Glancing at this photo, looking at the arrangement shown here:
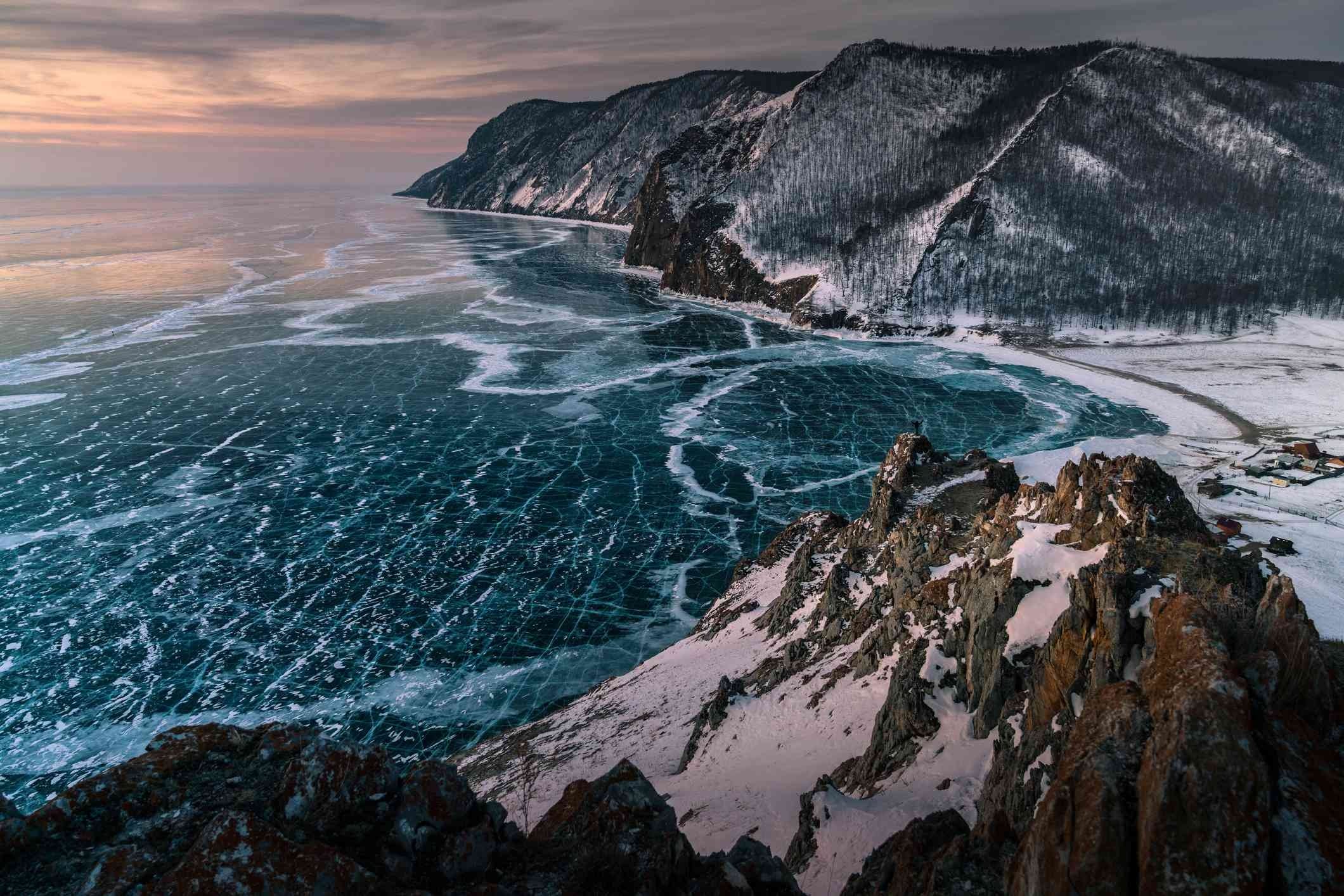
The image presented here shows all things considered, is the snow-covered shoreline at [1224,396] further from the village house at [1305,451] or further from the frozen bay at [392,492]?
the frozen bay at [392,492]

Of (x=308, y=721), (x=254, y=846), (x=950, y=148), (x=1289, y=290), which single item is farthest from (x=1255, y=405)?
(x=950, y=148)

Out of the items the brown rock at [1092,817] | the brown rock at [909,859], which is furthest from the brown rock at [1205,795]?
the brown rock at [909,859]

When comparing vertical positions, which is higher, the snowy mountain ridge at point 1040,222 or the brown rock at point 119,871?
the snowy mountain ridge at point 1040,222

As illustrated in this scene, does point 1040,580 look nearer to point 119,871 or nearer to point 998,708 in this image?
point 998,708

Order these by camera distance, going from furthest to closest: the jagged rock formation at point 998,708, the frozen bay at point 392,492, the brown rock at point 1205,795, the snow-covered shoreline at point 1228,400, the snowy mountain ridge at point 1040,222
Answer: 1. the snowy mountain ridge at point 1040,222
2. the snow-covered shoreline at point 1228,400
3. the frozen bay at point 392,492
4. the jagged rock formation at point 998,708
5. the brown rock at point 1205,795

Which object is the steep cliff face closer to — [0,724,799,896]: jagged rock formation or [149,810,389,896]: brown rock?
[0,724,799,896]: jagged rock formation

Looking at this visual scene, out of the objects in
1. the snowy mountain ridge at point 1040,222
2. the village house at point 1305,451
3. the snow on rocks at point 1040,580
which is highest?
the snowy mountain ridge at point 1040,222
